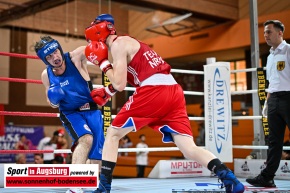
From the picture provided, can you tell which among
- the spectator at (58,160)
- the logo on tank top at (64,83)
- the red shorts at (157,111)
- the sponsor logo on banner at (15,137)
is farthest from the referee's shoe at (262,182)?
the sponsor logo on banner at (15,137)

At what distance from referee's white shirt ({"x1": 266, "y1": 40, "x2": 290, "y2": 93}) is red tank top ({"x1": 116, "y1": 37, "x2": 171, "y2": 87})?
1173 mm

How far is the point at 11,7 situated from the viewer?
33.9 ft

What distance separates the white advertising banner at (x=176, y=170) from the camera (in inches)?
165

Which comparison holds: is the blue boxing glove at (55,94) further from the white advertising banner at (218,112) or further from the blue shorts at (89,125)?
the white advertising banner at (218,112)

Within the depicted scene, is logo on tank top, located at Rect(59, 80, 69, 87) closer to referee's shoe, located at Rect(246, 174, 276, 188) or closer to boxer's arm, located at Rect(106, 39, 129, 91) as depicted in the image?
boxer's arm, located at Rect(106, 39, 129, 91)

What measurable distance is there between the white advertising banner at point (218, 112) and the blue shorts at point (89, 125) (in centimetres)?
174

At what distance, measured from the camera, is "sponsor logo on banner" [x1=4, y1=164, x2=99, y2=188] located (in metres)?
2.09

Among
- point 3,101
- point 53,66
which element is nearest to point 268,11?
point 3,101

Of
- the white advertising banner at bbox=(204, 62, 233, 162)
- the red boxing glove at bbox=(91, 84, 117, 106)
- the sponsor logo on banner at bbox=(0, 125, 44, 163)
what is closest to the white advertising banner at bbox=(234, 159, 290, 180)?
the white advertising banner at bbox=(204, 62, 233, 162)

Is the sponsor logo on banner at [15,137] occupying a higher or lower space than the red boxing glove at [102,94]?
lower

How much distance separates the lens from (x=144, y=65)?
7.88 ft

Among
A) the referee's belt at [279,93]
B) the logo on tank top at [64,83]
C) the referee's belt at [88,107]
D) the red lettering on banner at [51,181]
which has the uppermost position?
the logo on tank top at [64,83]

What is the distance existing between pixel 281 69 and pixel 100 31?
5.05 ft

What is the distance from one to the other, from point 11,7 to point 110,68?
28.9ft
